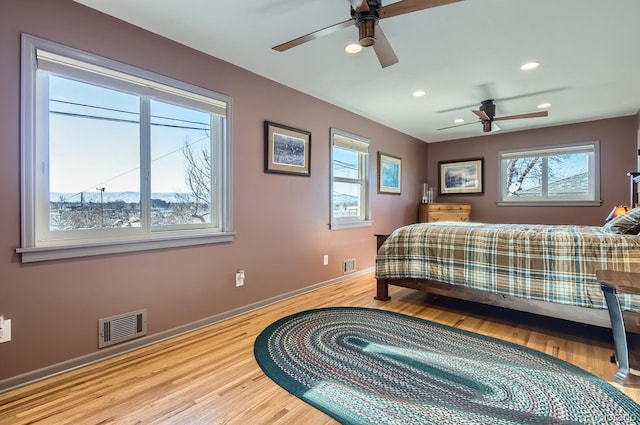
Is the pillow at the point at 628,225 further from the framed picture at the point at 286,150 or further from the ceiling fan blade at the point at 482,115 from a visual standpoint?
the framed picture at the point at 286,150

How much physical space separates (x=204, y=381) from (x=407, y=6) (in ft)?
8.12

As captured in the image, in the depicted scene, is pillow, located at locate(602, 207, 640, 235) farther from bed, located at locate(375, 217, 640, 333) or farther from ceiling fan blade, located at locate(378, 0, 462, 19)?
ceiling fan blade, located at locate(378, 0, 462, 19)

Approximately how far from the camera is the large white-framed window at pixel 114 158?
191 centimetres

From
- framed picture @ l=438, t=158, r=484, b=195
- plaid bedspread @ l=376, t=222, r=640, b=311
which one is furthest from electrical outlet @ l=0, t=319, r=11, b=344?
framed picture @ l=438, t=158, r=484, b=195

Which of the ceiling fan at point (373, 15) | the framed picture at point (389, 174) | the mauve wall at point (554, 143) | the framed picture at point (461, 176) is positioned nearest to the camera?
the ceiling fan at point (373, 15)

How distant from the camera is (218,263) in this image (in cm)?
282

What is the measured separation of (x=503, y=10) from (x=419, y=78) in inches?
46.6

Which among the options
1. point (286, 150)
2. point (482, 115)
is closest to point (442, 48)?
point (482, 115)

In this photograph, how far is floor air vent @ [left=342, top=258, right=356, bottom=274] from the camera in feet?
14.1

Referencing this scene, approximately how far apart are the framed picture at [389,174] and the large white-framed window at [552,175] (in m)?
1.88

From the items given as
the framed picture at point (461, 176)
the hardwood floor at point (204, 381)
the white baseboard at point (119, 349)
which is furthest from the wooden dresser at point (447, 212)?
the white baseboard at point (119, 349)

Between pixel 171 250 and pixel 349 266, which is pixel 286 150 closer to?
pixel 171 250

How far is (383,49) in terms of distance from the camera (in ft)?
6.81

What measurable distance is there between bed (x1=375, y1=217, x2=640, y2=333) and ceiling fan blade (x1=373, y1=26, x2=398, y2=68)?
168cm
